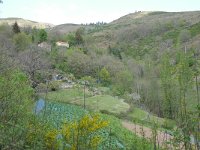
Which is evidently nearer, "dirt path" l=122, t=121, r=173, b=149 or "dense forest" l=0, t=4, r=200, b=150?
"dense forest" l=0, t=4, r=200, b=150

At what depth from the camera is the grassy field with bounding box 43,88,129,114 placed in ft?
154

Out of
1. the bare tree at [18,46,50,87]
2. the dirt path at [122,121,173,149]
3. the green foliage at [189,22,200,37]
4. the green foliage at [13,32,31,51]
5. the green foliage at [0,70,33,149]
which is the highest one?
the green foliage at [189,22,200,37]

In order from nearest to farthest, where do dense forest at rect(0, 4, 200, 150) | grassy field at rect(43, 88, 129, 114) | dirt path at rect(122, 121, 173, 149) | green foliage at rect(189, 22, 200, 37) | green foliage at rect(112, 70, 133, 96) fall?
dense forest at rect(0, 4, 200, 150) → dirt path at rect(122, 121, 173, 149) → grassy field at rect(43, 88, 129, 114) → green foliage at rect(112, 70, 133, 96) → green foliage at rect(189, 22, 200, 37)

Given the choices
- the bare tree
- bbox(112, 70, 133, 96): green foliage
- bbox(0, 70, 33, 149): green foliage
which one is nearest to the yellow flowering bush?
bbox(0, 70, 33, 149): green foliage

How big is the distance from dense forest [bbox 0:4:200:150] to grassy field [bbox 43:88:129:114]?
0.13 m

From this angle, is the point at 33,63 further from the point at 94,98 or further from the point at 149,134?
the point at 149,134

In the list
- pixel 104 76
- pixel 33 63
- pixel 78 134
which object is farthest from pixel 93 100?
pixel 78 134

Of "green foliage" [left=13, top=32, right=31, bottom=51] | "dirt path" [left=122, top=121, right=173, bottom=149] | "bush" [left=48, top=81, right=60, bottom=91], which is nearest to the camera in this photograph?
"dirt path" [left=122, top=121, right=173, bottom=149]

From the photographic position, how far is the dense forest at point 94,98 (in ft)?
45.4

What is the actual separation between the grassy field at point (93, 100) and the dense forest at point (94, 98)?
0.43 ft

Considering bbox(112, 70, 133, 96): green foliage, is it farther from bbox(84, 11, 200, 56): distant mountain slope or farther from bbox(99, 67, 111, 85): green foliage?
bbox(84, 11, 200, 56): distant mountain slope

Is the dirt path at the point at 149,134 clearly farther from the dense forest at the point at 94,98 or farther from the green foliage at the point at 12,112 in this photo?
the green foliage at the point at 12,112

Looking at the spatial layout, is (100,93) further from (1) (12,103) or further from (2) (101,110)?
(1) (12,103)

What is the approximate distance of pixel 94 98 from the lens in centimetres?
5106
